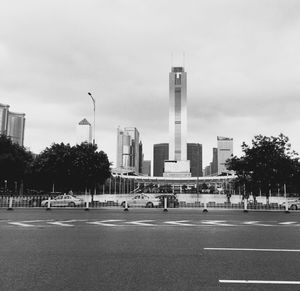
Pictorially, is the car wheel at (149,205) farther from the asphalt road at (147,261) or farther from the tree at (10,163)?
the tree at (10,163)

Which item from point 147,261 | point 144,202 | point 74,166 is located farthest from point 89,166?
point 147,261

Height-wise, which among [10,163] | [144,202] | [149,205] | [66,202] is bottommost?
[149,205]

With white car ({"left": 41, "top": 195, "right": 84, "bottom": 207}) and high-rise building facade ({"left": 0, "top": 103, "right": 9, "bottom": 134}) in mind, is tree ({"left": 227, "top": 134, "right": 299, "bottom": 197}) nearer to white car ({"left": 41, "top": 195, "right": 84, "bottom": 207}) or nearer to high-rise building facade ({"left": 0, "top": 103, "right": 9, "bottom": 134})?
white car ({"left": 41, "top": 195, "right": 84, "bottom": 207})

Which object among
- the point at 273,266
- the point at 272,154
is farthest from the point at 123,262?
the point at 272,154

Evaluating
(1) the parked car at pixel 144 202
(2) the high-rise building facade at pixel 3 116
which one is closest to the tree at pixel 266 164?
(1) the parked car at pixel 144 202

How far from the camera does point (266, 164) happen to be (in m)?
38.8

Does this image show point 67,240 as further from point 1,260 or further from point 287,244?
point 287,244

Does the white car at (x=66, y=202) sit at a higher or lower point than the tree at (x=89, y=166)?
lower

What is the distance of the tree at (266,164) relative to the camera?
127 feet

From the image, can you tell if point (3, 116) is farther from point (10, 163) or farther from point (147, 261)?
point (147, 261)

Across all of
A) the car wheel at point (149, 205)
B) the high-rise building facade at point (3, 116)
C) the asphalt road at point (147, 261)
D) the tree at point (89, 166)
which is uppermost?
the high-rise building facade at point (3, 116)

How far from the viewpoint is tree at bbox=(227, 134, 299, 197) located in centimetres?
3862

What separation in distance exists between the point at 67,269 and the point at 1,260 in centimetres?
182

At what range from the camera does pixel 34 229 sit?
1384cm
